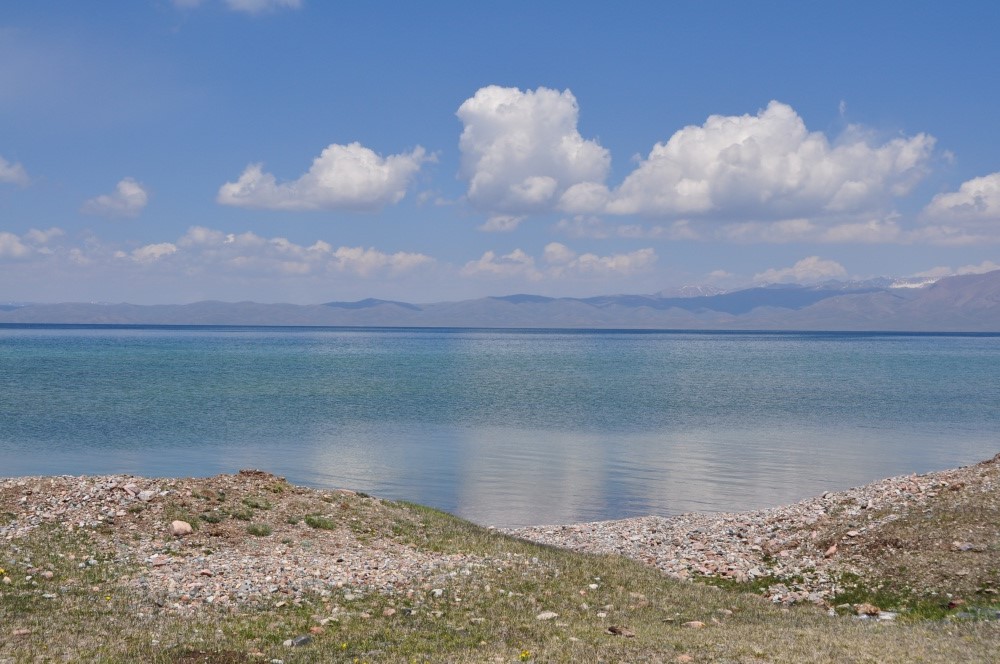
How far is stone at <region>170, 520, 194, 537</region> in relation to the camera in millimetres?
26578

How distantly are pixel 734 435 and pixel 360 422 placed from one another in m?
34.7

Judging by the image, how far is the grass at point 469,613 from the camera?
17.7m

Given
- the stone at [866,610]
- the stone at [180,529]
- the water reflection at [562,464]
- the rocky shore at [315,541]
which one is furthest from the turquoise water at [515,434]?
the stone at [866,610]

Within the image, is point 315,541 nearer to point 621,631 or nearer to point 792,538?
point 621,631

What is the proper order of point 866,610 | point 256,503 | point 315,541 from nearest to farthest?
point 866,610 < point 315,541 < point 256,503

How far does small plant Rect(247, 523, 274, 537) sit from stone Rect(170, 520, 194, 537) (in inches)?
72.0

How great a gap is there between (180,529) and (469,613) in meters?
10.7

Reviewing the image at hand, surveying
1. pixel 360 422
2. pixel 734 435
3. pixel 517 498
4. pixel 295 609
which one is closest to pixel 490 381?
pixel 360 422

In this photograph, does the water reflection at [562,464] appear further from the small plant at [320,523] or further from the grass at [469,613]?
the grass at [469,613]

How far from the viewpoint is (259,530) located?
27.7 m

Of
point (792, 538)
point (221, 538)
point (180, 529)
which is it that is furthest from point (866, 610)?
point (180, 529)

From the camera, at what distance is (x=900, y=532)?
96.2ft

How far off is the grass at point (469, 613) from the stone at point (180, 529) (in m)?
0.42

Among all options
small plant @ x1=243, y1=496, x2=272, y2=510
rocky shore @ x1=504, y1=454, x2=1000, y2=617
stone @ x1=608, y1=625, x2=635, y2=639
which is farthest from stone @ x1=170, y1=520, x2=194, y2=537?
rocky shore @ x1=504, y1=454, x2=1000, y2=617
